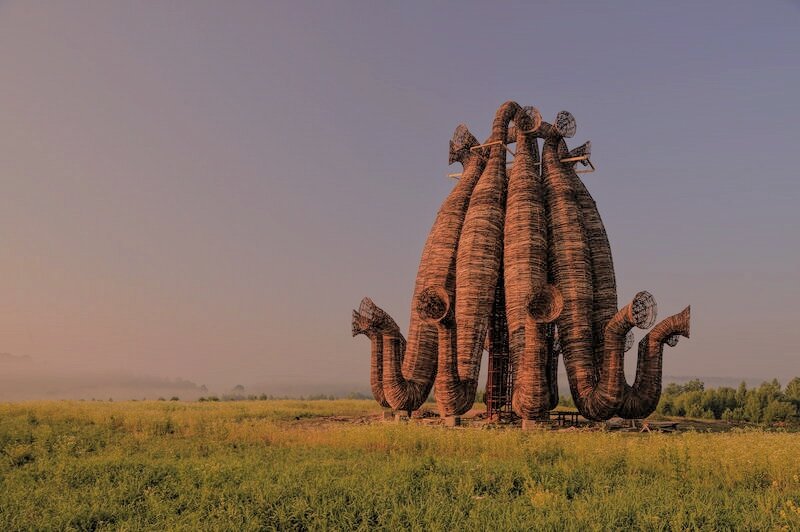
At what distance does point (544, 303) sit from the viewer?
22812 millimetres

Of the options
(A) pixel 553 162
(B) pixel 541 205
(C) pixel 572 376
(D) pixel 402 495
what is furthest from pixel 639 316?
(D) pixel 402 495

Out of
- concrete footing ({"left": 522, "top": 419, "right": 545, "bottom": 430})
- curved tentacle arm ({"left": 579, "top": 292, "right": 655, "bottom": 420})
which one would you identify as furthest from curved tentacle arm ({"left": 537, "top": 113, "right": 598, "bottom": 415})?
concrete footing ({"left": 522, "top": 419, "right": 545, "bottom": 430})

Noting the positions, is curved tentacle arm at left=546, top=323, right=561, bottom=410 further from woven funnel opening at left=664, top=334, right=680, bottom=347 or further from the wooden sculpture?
woven funnel opening at left=664, top=334, right=680, bottom=347

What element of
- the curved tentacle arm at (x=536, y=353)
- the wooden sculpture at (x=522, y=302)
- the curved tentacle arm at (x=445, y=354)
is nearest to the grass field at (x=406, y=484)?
the curved tentacle arm at (x=536, y=353)

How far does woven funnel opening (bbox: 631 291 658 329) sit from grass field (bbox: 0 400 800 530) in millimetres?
7100

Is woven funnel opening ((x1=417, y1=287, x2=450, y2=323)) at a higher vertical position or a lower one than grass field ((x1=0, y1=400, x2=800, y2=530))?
higher

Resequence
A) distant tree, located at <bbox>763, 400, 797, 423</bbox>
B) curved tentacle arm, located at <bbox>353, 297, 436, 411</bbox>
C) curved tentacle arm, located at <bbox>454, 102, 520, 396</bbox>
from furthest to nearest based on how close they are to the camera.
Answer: distant tree, located at <bbox>763, 400, 797, 423</bbox> → curved tentacle arm, located at <bbox>353, 297, 436, 411</bbox> → curved tentacle arm, located at <bbox>454, 102, 520, 396</bbox>

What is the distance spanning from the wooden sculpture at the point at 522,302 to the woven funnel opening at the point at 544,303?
0.04 metres

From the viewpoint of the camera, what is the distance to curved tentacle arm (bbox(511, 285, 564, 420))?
22.7m

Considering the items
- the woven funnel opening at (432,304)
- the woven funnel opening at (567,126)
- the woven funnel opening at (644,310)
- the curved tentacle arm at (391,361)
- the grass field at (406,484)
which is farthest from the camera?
the woven funnel opening at (567,126)

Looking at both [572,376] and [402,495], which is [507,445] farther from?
[572,376]

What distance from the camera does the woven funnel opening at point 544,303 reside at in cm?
2255

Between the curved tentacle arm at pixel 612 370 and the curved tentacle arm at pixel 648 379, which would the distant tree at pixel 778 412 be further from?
the curved tentacle arm at pixel 612 370

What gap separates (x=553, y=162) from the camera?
29219 mm
